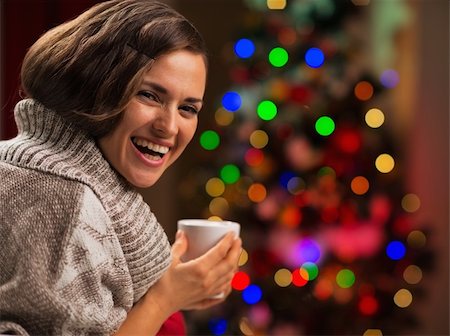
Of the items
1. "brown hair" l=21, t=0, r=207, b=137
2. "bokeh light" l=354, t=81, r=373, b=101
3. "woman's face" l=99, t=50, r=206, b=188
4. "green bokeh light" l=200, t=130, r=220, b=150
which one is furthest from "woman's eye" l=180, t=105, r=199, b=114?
"green bokeh light" l=200, t=130, r=220, b=150

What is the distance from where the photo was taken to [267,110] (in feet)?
10.6

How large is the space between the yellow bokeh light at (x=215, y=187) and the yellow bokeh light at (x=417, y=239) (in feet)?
2.90

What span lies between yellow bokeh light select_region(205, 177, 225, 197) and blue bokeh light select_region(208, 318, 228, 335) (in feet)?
1.89

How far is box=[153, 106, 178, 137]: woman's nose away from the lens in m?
1.22

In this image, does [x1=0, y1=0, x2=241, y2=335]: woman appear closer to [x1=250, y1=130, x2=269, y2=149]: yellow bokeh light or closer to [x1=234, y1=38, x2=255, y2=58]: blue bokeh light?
[x1=250, y1=130, x2=269, y2=149]: yellow bokeh light

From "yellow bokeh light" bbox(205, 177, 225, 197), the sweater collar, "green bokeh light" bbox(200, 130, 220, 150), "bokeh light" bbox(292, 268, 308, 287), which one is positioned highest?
the sweater collar

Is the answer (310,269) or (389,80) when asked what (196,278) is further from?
(389,80)

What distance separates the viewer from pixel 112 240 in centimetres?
111

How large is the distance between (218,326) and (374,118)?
1177 mm

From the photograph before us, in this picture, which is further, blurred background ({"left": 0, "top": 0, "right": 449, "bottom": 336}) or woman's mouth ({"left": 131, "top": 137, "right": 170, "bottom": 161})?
blurred background ({"left": 0, "top": 0, "right": 449, "bottom": 336})

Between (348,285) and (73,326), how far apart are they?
7.89 ft

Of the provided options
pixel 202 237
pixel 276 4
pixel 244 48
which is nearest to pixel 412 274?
pixel 244 48

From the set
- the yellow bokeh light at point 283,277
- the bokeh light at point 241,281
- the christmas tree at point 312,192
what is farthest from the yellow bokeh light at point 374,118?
the bokeh light at point 241,281

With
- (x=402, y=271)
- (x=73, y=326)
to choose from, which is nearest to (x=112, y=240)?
(x=73, y=326)
